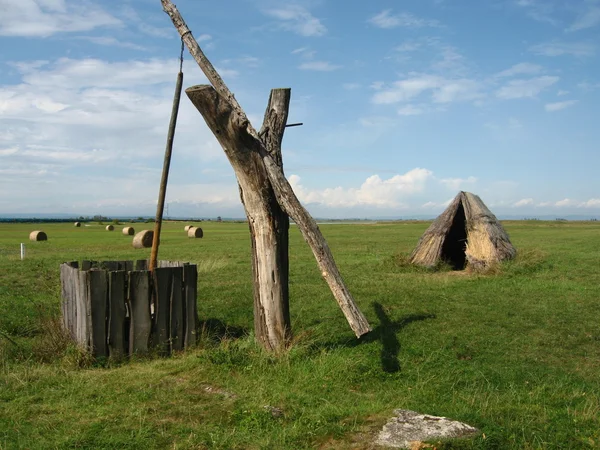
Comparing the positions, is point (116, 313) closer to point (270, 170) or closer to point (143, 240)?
point (270, 170)

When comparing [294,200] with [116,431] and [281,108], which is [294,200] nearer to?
[281,108]

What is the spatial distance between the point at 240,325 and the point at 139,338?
2.45 metres

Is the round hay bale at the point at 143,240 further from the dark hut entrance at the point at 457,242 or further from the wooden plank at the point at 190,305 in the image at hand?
the wooden plank at the point at 190,305

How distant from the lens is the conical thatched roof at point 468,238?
56.5 ft

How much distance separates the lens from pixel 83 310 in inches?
308

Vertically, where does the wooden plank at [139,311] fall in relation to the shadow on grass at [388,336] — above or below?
above

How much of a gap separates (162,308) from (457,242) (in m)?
14.2

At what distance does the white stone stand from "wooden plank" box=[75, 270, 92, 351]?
4.61 meters

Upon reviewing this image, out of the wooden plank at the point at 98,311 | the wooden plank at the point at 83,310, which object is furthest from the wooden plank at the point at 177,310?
the wooden plank at the point at 83,310

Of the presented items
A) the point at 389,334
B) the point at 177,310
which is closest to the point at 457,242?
the point at 389,334

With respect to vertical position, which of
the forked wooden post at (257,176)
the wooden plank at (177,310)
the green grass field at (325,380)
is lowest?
the green grass field at (325,380)

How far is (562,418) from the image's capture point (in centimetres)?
545

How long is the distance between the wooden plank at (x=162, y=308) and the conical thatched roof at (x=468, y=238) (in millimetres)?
11132

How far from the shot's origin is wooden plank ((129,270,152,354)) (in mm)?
7879
